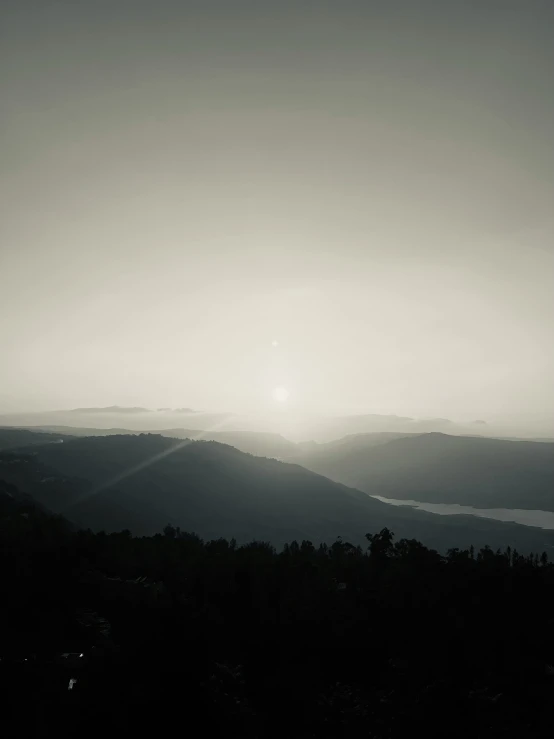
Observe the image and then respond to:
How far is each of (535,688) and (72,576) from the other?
60.6 m

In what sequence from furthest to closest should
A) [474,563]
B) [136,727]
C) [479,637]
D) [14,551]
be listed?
[474,563], [14,551], [479,637], [136,727]

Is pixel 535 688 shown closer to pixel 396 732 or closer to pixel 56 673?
pixel 396 732

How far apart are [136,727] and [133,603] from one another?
2651cm

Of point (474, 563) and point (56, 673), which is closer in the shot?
point (56, 673)

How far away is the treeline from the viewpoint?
35.2 metres

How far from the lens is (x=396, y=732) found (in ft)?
126

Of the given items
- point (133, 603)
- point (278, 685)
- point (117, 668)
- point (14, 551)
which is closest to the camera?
point (117, 668)

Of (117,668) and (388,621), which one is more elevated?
(117,668)

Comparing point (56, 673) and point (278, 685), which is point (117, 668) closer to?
point (56, 673)

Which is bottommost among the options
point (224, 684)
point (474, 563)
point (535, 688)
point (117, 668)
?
point (474, 563)

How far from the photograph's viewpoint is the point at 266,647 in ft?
187

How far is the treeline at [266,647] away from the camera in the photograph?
35.2 metres

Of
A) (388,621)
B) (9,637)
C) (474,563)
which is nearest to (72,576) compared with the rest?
(9,637)

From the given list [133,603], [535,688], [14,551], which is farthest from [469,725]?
[14,551]
